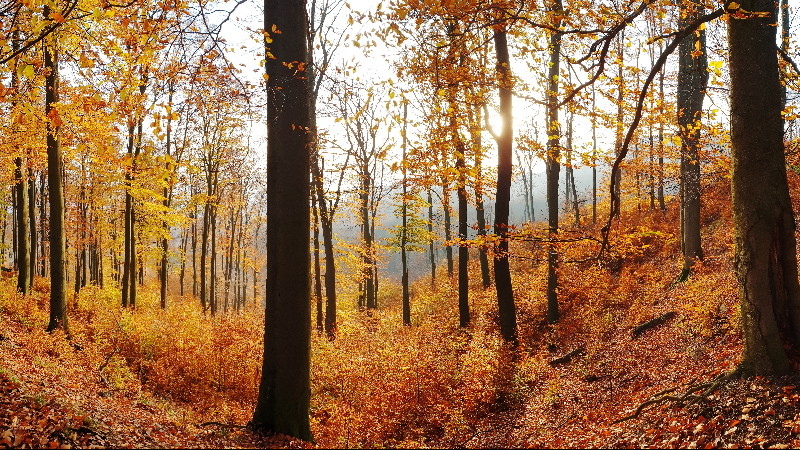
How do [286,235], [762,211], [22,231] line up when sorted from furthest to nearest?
1. [22,231]
2. [286,235]
3. [762,211]

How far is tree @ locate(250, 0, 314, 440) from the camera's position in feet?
19.7

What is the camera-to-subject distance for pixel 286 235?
6098 mm

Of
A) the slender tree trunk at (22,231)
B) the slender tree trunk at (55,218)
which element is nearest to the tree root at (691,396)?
the slender tree trunk at (55,218)

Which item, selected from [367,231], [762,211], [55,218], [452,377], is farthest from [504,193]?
[55,218]

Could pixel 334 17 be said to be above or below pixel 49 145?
above

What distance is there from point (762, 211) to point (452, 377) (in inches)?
262

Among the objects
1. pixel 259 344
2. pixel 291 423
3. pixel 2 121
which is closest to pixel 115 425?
pixel 291 423

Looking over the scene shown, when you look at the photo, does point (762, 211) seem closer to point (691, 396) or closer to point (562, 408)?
point (691, 396)

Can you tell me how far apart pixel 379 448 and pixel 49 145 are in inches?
468

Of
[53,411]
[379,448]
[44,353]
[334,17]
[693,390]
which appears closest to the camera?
[53,411]

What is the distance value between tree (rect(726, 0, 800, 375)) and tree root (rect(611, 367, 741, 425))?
10.2 inches

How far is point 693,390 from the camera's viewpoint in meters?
5.63

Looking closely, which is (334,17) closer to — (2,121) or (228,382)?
(2,121)

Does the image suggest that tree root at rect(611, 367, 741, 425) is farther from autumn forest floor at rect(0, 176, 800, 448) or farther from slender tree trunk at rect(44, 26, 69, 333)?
slender tree trunk at rect(44, 26, 69, 333)
